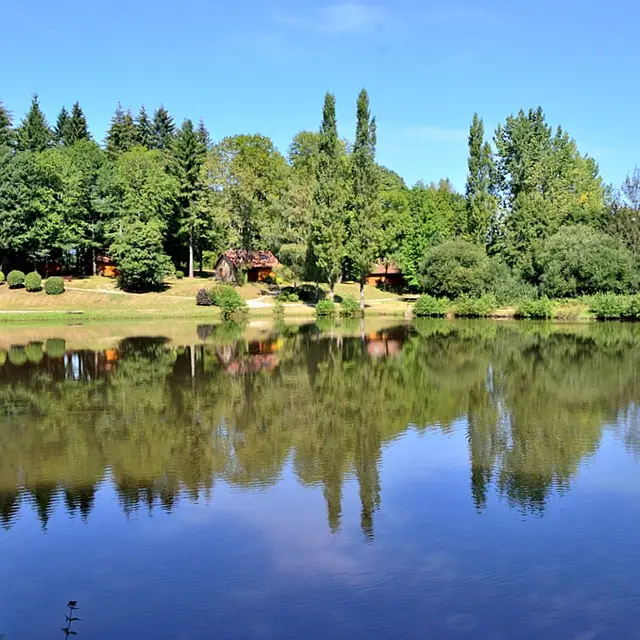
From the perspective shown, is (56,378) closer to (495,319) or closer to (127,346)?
(127,346)

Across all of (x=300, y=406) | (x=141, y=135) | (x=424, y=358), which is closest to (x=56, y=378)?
(x=300, y=406)

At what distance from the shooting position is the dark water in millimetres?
7504

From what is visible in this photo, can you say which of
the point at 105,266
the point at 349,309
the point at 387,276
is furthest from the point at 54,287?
the point at 387,276

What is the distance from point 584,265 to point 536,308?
4852 millimetres

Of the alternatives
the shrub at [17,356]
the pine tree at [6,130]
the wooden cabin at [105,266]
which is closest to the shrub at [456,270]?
the wooden cabin at [105,266]

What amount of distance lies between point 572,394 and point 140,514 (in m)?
13.7

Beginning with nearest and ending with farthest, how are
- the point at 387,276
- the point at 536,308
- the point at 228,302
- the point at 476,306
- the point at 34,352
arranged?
the point at 34,352, the point at 536,308, the point at 228,302, the point at 476,306, the point at 387,276

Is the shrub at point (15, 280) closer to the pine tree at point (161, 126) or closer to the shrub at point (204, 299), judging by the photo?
the shrub at point (204, 299)

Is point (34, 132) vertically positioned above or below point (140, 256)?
above

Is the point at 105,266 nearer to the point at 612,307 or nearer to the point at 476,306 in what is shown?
the point at 476,306

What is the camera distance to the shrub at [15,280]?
59.5 metres

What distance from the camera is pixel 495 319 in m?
53.2

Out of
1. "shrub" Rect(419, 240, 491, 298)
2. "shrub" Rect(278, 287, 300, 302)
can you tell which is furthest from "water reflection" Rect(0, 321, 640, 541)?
"shrub" Rect(278, 287, 300, 302)

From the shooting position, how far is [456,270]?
56.5 m
